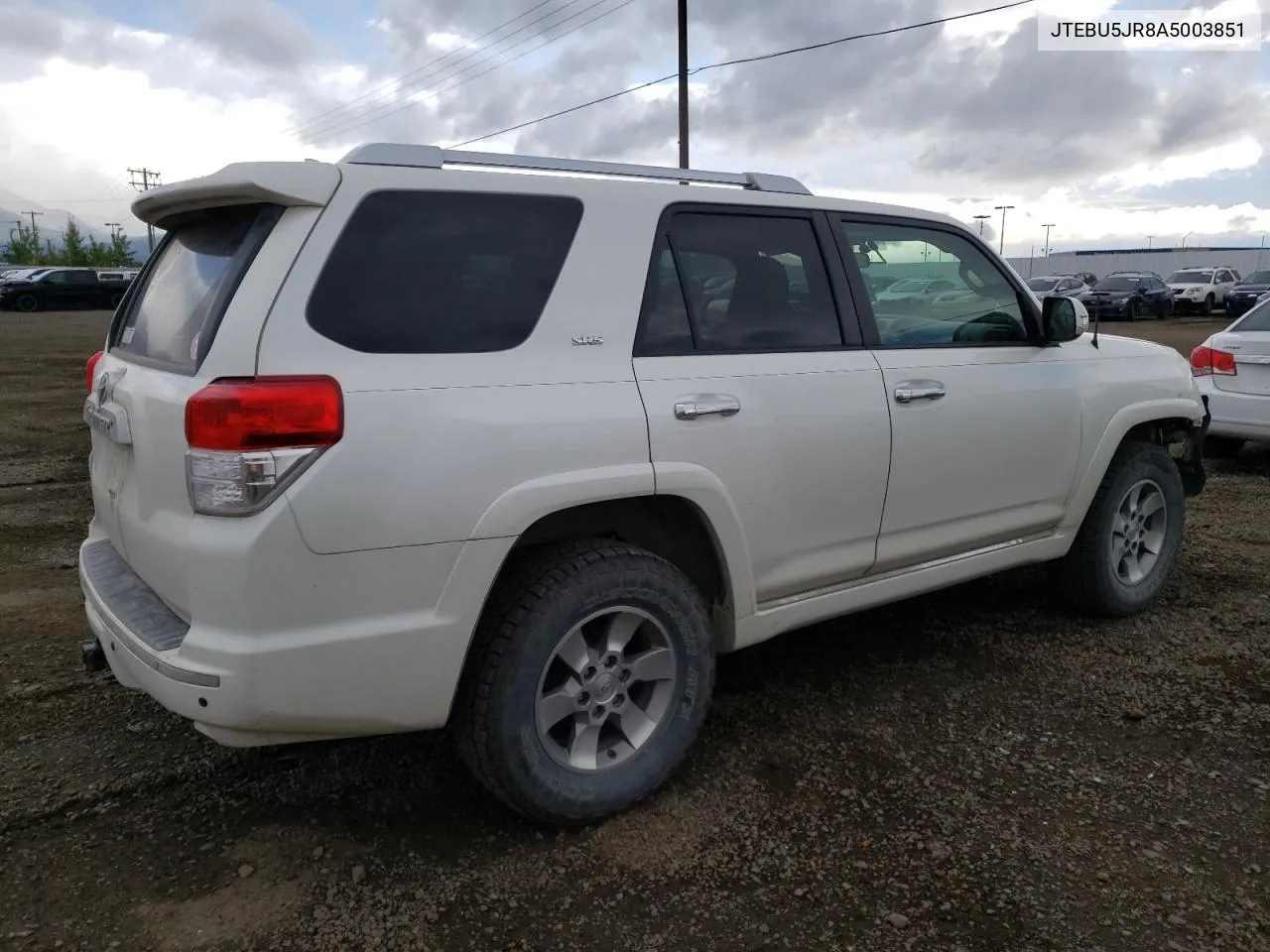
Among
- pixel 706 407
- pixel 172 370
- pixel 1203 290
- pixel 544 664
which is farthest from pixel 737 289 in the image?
pixel 1203 290

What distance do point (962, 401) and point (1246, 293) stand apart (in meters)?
33.2

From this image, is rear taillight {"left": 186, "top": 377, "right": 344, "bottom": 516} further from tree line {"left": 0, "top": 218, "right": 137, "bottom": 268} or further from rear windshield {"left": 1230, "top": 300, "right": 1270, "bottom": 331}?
tree line {"left": 0, "top": 218, "right": 137, "bottom": 268}

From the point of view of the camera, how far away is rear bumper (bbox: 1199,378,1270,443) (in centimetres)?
743

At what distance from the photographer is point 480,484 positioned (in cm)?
252

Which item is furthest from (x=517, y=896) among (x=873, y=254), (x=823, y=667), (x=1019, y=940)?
(x=873, y=254)

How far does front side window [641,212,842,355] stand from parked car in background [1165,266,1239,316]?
33096 millimetres

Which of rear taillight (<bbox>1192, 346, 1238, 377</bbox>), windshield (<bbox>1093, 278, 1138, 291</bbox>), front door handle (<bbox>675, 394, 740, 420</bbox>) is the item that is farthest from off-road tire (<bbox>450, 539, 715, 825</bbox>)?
windshield (<bbox>1093, 278, 1138, 291</bbox>)

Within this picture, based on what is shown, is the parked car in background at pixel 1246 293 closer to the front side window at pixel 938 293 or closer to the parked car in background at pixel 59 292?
the front side window at pixel 938 293

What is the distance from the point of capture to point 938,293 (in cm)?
386

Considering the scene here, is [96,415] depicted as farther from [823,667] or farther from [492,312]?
[823,667]

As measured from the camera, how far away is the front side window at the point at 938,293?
3619 millimetres

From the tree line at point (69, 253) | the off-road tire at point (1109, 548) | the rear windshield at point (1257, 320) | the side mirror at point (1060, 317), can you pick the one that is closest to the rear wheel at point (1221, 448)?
the rear windshield at point (1257, 320)

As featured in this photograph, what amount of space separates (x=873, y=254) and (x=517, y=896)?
2.49 meters

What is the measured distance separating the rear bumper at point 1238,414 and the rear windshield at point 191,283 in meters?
7.10
